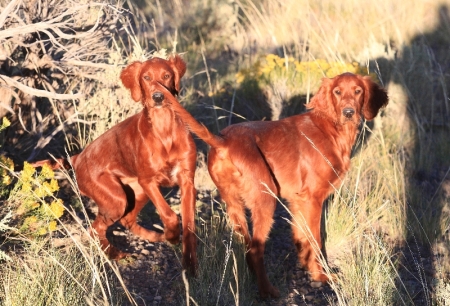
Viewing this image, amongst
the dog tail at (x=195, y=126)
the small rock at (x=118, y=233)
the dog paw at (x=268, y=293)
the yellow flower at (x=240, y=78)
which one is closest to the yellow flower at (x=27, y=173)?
the small rock at (x=118, y=233)

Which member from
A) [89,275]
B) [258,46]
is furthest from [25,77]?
[258,46]

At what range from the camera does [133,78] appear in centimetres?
450

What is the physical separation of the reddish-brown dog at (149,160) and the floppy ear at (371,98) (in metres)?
1.27

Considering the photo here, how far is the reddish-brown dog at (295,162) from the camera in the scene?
416cm

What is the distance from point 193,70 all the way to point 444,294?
5.34m

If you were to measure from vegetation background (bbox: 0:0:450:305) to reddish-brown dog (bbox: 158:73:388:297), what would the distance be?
217mm

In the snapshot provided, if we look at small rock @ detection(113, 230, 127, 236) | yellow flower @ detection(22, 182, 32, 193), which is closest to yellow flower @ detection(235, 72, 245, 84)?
small rock @ detection(113, 230, 127, 236)

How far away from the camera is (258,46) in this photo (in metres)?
9.20

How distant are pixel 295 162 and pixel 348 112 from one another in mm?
483

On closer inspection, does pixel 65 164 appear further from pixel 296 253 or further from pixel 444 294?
pixel 444 294

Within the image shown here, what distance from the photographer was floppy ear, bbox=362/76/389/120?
15.5ft

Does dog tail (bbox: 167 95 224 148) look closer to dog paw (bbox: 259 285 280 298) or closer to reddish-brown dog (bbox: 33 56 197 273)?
reddish-brown dog (bbox: 33 56 197 273)

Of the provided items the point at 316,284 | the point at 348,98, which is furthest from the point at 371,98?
the point at 316,284

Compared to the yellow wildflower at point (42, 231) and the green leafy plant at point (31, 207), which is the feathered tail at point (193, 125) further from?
the yellow wildflower at point (42, 231)
